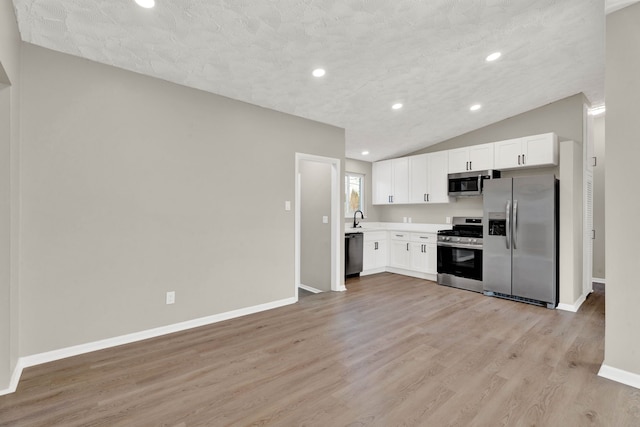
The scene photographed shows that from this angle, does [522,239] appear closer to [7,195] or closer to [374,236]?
[374,236]

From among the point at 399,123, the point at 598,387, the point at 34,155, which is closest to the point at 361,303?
the point at 598,387

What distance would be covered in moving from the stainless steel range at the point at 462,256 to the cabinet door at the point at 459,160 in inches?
36.1

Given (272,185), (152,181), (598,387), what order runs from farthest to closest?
(272,185)
(152,181)
(598,387)

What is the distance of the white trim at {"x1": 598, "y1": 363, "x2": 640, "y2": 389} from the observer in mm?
2260

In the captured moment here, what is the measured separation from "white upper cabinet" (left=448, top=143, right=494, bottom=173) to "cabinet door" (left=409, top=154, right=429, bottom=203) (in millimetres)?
543

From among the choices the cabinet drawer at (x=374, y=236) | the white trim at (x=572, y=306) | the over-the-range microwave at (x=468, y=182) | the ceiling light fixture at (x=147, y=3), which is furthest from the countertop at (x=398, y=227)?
the ceiling light fixture at (x=147, y=3)

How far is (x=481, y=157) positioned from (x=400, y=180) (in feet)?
5.29

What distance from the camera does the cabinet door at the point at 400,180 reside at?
612 cm

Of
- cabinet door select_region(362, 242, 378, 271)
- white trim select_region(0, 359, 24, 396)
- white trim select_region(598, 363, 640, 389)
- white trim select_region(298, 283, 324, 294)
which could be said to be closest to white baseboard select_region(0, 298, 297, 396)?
white trim select_region(0, 359, 24, 396)

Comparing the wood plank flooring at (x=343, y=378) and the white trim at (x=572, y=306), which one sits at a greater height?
the white trim at (x=572, y=306)

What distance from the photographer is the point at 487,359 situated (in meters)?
2.65

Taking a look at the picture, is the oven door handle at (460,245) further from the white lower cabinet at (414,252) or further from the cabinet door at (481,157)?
the cabinet door at (481,157)

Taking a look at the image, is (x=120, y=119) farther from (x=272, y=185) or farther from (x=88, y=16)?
(x=272, y=185)

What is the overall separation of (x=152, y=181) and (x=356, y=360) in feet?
8.67
